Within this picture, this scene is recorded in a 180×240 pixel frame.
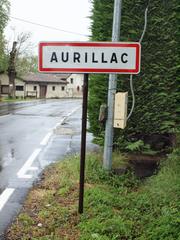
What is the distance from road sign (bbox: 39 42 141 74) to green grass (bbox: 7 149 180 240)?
1936 millimetres

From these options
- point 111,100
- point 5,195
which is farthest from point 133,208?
point 111,100

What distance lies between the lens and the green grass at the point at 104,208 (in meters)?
4.04

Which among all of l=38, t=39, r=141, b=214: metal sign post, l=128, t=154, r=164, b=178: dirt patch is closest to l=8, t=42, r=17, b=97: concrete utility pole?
l=128, t=154, r=164, b=178: dirt patch

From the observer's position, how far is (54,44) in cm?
439

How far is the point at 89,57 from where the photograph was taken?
442 centimetres

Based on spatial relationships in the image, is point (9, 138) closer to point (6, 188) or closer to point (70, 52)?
point (6, 188)

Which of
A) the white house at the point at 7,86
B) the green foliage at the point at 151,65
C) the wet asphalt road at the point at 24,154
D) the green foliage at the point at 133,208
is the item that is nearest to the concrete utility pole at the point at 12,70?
the white house at the point at 7,86

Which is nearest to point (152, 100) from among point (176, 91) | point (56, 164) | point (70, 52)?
point (176, 91)

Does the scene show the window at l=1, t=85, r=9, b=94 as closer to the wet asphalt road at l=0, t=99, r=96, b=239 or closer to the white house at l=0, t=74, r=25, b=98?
the white house at l=0, t=74, r=25, b=98

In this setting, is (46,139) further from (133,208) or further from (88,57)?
(88,57)

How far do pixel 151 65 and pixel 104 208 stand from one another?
4.34m

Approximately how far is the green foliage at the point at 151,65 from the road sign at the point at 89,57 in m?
3.52

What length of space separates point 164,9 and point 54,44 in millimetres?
4383

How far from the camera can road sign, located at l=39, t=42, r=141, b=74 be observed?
4.39m
